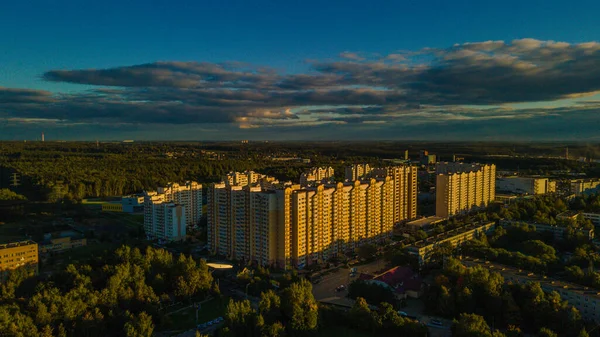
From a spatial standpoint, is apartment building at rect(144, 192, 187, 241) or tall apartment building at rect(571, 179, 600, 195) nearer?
apartment building at rect(144, 192, 187, 241)

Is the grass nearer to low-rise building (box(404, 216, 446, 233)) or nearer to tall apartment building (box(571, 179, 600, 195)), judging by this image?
low-rise building (box(404, 216, 446, 233))

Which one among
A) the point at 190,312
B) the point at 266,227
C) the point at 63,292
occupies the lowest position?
the point at 190,312

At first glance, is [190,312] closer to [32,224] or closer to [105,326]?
[105,326]

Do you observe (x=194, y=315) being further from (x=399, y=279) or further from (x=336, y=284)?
(x=399, y=279)

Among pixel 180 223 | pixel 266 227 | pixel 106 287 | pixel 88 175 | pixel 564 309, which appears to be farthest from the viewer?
pixel 88 175

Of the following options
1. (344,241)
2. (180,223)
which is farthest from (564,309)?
(180,223)

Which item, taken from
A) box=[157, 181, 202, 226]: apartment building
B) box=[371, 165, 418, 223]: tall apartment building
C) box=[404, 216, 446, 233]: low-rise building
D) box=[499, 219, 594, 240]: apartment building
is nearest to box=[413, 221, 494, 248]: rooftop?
box=[499, 219, 594, 240]: apartment building

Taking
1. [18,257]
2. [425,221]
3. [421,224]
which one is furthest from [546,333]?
[18,257]
